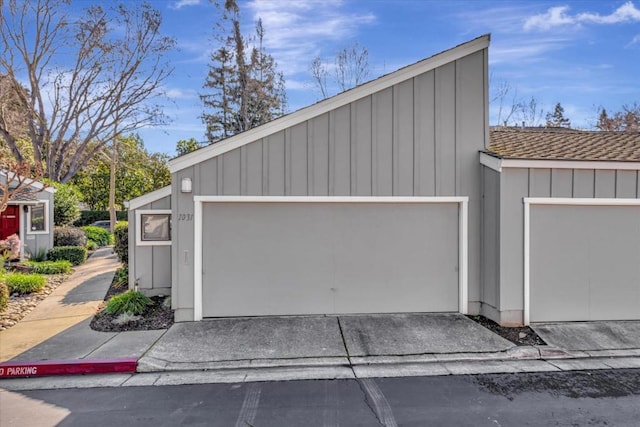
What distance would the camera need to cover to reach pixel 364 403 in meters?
3.85

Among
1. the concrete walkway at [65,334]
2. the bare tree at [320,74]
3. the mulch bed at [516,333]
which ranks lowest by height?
the concrete walkway at [65,334]

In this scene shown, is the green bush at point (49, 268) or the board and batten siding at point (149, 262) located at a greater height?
the board and batten siding at point (149, 262)

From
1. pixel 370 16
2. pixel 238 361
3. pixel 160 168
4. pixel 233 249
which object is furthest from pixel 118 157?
pixel 238 361

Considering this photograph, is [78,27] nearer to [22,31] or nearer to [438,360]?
[22,31]

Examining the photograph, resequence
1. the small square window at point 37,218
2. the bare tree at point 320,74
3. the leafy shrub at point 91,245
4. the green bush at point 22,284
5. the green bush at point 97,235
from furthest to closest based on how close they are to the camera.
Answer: the bare tree at point 320,74
the green bush at point 97,235
the leafy shrub at point 91,245
the small square window at point 37,218
the green bush at point 22,284

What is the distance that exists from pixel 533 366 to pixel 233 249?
5.13m

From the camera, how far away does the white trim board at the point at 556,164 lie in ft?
20.0

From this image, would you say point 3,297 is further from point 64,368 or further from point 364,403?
point 364,403

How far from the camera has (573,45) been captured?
1312 cm

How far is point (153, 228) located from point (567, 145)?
356 inches

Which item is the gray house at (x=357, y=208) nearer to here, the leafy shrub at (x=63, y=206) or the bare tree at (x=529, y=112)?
the leafy shrub at (x=63, y=206)

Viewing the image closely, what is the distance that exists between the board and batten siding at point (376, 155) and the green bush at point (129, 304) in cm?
101

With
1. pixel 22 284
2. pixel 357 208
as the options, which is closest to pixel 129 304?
pixel 22 284

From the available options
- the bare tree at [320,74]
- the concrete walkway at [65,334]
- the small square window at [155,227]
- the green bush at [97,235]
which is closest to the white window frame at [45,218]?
the green bush at [97,235]
